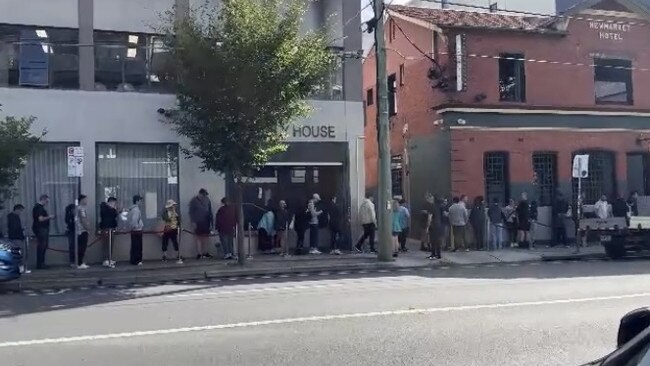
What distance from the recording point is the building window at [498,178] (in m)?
24.3

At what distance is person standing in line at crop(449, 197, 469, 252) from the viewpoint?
71.6ft

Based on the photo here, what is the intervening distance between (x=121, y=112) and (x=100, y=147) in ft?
3.51

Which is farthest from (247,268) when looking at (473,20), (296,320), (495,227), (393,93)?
(393,93)

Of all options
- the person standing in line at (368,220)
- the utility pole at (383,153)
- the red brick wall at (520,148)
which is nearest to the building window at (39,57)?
the utility pole at (383,153)

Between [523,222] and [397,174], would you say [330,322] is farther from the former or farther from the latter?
[397,174]

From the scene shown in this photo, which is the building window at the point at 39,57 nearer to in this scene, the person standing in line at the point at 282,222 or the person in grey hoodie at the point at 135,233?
the person in grey hoodie at the point at 135,233

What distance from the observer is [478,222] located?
22.6 meters

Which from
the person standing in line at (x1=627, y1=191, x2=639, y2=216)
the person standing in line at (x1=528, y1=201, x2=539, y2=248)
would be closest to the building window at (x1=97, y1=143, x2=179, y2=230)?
the person standing in line at (x1=528, y1=201, x2=539, y2=248)

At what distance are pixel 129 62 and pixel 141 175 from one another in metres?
3.05

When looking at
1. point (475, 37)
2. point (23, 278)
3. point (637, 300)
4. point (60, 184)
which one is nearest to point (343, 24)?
point (475, 37)

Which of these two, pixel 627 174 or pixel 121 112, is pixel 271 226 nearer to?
pixel 121 112

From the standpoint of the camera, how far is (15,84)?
18.8 m

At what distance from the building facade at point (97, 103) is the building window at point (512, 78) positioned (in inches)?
272

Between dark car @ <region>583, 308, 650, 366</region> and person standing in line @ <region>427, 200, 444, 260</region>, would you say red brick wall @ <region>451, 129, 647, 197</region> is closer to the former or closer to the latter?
person standing in line @ <region>427, 200, 444, 260</region>
